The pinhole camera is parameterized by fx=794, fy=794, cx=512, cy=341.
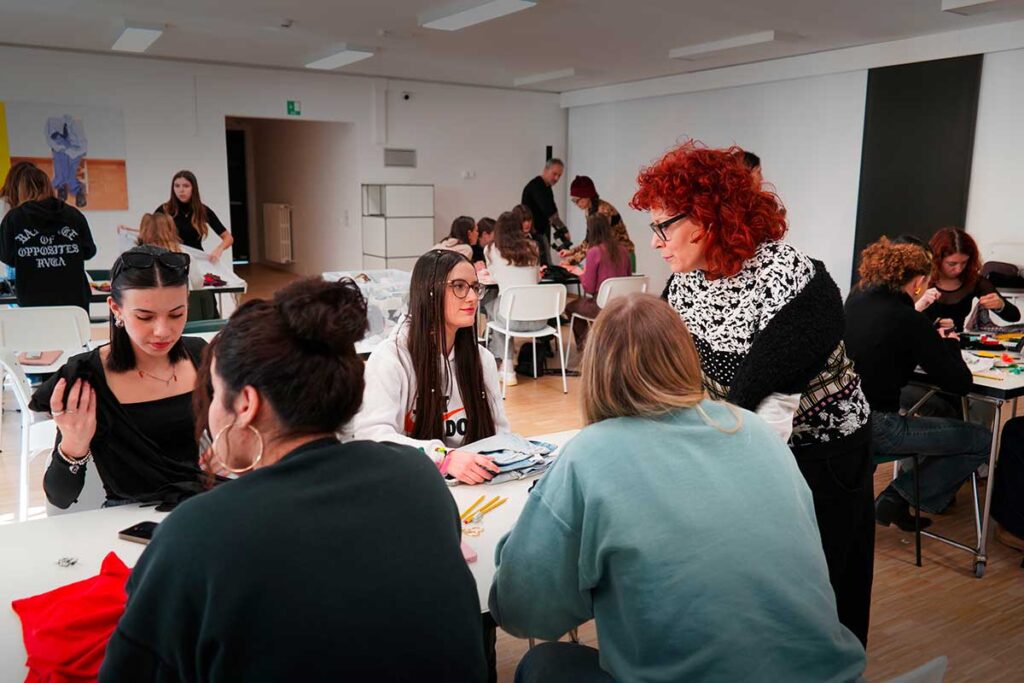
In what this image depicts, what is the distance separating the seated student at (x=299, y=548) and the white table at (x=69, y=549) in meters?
0.38

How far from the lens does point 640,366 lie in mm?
1342

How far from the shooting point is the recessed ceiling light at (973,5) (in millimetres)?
5621

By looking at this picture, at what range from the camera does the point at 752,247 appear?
193 centimetres

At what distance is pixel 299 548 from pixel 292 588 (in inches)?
1.9

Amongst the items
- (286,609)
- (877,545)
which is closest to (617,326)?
(286,609)

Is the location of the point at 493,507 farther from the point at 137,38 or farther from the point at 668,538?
the point at 137,38

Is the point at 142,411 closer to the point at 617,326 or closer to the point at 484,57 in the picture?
the point at 617,326

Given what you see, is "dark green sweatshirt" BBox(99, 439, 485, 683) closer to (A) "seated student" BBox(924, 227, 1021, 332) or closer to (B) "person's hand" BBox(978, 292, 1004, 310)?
(A) "seated student" BBox(924, 227, 1021, 332)

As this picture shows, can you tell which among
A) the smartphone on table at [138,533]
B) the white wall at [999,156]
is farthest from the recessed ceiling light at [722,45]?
the smartphone on table at [138,533]

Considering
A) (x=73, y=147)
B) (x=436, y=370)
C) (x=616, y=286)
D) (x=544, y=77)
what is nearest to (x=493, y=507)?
(x=436, y=370)

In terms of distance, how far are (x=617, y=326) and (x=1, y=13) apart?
7356 millimetres

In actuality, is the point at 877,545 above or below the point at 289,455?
below

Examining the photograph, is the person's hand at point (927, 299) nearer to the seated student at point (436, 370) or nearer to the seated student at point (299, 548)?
the seated student at point (436, 370)

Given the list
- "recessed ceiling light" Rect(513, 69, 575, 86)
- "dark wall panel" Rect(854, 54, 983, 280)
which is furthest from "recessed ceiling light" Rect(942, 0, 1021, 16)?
"recessed ceiling light" Rect(513, 69, 575, 86)
